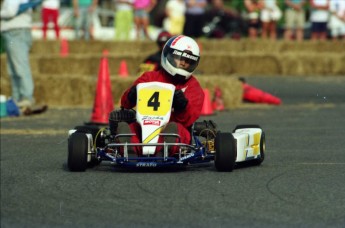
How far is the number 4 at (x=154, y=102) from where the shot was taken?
33.8 feet

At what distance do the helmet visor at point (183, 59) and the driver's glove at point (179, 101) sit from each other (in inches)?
18.4

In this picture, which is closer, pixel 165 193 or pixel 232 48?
pixel 165 193

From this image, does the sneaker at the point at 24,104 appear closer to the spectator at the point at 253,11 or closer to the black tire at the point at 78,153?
the black tire at the point at 78,153

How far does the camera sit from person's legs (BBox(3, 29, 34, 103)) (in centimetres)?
1680

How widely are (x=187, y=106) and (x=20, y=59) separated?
6.89 metres

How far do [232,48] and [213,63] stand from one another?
3.12 metres

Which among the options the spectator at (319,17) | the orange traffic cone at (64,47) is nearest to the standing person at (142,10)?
the orange traffic cone at (64,47)

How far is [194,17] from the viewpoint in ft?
102

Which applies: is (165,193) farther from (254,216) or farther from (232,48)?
(232,48)

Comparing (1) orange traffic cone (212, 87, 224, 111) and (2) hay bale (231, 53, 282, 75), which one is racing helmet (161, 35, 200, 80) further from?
(2) hay bale (231, 53, 282, 75)

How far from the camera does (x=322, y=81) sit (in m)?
24.6

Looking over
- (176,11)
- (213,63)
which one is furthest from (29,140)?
(176,11)

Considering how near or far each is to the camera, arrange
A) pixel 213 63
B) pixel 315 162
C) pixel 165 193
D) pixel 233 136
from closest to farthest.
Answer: pixel 165 193 < pixel 233 136 < pixel 315 162 < pixel 213 63

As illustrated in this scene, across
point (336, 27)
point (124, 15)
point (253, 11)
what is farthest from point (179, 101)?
point (336, 27)
